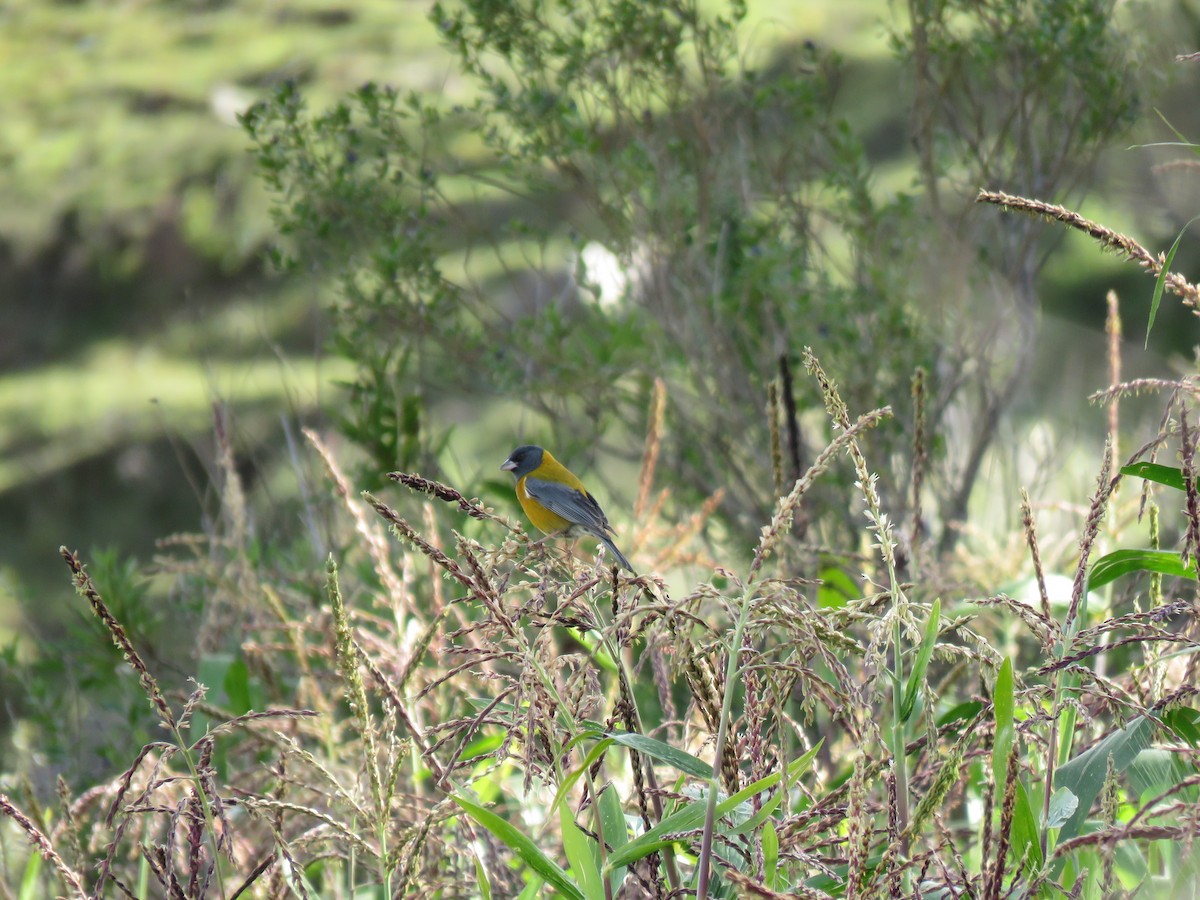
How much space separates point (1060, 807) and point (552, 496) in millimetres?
2775

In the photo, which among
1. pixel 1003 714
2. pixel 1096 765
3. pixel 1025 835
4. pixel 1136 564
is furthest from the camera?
pixel 1136 564

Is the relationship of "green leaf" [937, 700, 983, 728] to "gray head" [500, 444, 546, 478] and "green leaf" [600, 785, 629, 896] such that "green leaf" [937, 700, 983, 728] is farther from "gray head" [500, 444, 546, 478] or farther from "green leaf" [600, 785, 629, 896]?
"gray head" [500, 444, 546, 478]

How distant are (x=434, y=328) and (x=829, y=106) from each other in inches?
59.9

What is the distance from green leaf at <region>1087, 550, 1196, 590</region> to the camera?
4.10ft

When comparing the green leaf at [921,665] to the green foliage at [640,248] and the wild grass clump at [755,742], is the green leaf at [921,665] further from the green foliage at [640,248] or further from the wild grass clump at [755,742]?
the green foliage at [640,248]

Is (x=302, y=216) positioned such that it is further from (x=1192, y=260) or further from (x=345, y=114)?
(x=1192, y=260)

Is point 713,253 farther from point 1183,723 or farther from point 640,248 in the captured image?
point 1183,723

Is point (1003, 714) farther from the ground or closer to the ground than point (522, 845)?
farther from the ground

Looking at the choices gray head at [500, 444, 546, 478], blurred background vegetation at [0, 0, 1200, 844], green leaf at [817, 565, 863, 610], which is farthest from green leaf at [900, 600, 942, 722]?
gray head at [500, 444, 546, 478]

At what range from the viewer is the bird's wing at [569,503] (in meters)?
3.65

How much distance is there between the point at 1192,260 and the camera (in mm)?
5730

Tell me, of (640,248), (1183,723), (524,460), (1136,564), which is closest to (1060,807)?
(1183,723)

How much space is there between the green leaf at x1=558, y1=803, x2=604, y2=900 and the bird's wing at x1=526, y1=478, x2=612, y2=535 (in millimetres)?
2469

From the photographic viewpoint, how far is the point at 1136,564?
134 cm
